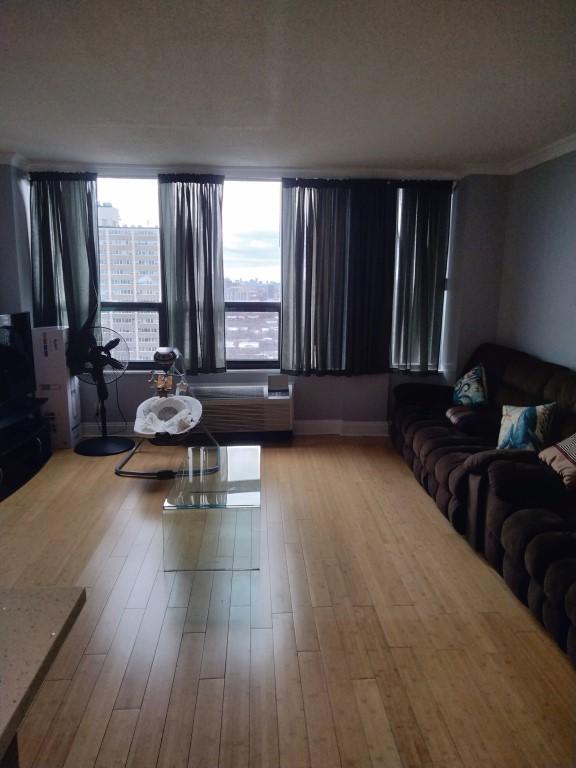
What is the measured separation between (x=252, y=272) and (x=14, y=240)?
203cm

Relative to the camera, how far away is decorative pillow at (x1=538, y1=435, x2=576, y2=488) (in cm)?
248

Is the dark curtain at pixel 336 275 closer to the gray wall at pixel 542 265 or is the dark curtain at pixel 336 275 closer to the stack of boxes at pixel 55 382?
the gray wall at pixel 542 265

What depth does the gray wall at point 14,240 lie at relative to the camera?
411 cm

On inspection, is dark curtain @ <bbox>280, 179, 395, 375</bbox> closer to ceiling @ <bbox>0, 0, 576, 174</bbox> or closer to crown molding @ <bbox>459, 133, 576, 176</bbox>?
ceiling @ <bbox>0, 0, 576, 174</bbox>

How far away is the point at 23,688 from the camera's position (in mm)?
742

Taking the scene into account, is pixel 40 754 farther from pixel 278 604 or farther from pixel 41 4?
pixel 41 4

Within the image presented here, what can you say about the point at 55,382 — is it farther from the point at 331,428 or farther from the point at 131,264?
the point at 331,428

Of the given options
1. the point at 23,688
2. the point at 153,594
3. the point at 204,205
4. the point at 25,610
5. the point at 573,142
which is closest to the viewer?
the point at 23,688

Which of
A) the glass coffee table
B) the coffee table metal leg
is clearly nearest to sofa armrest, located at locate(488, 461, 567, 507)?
the glass coffee table

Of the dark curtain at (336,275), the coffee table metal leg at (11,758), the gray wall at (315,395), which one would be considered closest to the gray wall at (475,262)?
the dark curtain at (336,275)

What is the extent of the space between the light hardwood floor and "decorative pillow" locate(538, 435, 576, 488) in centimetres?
63

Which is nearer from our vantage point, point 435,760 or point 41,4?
point 435,760

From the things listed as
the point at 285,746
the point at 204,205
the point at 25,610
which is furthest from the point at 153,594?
the point at 204,205

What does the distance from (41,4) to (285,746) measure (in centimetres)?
270
